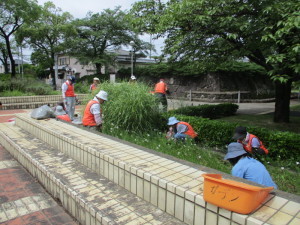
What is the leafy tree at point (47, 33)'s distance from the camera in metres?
22.6

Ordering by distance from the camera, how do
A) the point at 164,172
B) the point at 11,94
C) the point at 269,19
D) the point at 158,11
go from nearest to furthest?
1. the point at 164,172
2. the point at 269,19
3. the point at 158,11
4. the point at 11,94

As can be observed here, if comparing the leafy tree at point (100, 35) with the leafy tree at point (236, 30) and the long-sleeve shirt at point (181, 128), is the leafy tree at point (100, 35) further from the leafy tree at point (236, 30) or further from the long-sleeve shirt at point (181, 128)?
the long-sleeve shirt at point (181, 128)

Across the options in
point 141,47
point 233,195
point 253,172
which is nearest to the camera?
point 233,195

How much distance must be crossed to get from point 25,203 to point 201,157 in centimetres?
287

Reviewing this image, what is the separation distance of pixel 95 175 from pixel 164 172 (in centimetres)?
103

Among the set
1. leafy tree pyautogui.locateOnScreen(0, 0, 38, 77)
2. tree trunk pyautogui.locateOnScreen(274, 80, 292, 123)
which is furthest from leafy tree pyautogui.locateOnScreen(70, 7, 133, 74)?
tree trunk pyautogui.locateOnScreen(274, 80, 292, 123)

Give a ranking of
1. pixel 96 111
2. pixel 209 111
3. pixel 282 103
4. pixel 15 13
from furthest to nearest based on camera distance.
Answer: pixel 15 13, pixel 209 111, pixel 282 103, pixel 96 111

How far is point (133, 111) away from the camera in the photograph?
5617 millimetres

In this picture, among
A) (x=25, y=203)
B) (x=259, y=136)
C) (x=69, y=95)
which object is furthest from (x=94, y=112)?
(x=69, y=95)

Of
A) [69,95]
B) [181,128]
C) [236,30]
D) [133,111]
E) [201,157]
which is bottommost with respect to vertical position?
[201,157]

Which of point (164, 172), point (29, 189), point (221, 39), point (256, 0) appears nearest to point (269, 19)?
point (256, 0)

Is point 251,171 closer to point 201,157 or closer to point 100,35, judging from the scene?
point 201,157

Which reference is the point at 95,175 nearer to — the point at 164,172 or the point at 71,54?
the point at 164,172

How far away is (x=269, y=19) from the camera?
519 centimetres
